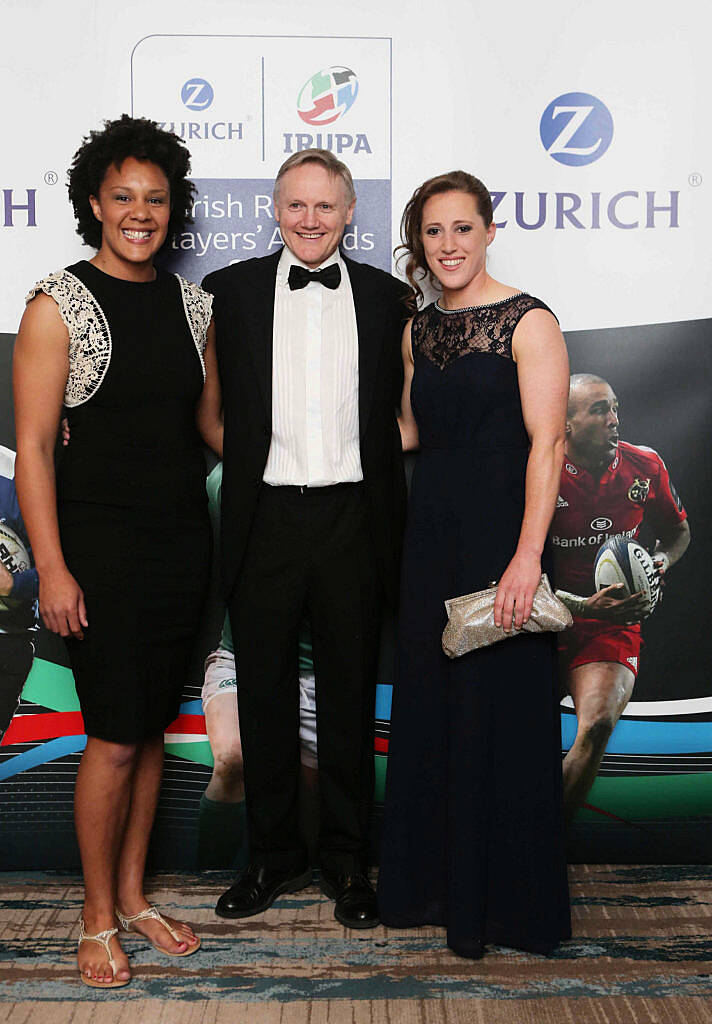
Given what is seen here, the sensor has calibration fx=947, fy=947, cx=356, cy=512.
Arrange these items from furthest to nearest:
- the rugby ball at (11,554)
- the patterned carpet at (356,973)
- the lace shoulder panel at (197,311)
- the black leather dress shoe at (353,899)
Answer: the rugby ball at (11,554), the black leather dress shoe at (353,899), the lace shoulder panel at (197,311), the patterned carpet at (356,973)

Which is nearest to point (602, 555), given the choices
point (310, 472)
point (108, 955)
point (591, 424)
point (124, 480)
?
point (591, 424)

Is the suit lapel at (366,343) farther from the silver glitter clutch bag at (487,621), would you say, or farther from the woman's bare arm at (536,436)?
the silver glitter clutch bag at (487,621)

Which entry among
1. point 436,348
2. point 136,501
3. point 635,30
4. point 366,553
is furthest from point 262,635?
point 635,30

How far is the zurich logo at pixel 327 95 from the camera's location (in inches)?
105

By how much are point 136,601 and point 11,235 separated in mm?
1201

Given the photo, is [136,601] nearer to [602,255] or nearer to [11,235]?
[11,235]

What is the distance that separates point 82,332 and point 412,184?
1.09m

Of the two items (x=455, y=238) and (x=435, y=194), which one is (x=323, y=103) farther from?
(x=455, y=238)

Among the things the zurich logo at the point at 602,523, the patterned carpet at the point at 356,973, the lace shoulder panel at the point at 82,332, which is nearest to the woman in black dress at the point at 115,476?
the lace shoulder panel at the point at 82,332

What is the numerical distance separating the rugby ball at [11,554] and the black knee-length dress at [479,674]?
1.18 meters

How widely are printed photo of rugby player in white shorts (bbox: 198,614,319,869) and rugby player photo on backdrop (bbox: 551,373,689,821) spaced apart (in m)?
0.77

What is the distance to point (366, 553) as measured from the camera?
8.05 feet

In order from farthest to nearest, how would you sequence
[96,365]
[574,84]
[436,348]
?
[574,84], [436,348], [96,365]

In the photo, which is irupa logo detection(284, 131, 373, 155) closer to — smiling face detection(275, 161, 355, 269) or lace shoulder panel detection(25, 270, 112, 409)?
smiling face detection(275, 161, 355, 269)
